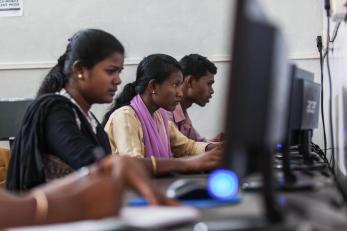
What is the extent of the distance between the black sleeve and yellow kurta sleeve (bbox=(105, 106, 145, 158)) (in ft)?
1.67

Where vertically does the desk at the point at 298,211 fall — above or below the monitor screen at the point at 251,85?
below

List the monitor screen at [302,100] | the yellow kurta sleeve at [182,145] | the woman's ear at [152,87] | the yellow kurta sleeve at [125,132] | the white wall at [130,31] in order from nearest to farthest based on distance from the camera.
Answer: the monitor screen at [302,100] < the yellow kurta sleeve at [125,132] < the woman's ear at [152,87] < the yellow kurta sleeve at [182,145] < the white wall at [130,31]

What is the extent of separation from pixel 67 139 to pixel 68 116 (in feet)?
0.26

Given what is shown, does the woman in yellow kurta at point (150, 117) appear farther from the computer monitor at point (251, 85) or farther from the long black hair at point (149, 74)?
the computer monitor at point (251, 85)

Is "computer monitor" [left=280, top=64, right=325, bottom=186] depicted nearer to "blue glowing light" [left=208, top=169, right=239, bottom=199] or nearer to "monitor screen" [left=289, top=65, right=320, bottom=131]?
"monitor screen" [left=289, top=65, right=320, bottom=131]

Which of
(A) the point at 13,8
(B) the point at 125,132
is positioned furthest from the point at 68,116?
(A) the point at 13,8

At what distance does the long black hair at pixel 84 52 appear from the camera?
158 centimetres

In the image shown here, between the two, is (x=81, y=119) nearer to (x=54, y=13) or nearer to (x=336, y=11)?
(x=336, y=11)

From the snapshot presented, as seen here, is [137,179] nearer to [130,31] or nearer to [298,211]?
[298,211]

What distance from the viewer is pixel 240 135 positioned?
652 mm

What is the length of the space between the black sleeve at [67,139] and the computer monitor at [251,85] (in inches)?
30.6

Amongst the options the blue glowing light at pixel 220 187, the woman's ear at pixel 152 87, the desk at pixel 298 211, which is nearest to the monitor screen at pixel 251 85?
the desk at pixel 298 211

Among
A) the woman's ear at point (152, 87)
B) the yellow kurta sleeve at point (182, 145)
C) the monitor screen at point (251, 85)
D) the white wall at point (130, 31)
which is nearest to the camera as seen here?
the monitor screen at point (251, 85)

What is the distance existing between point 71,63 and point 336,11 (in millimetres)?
804
